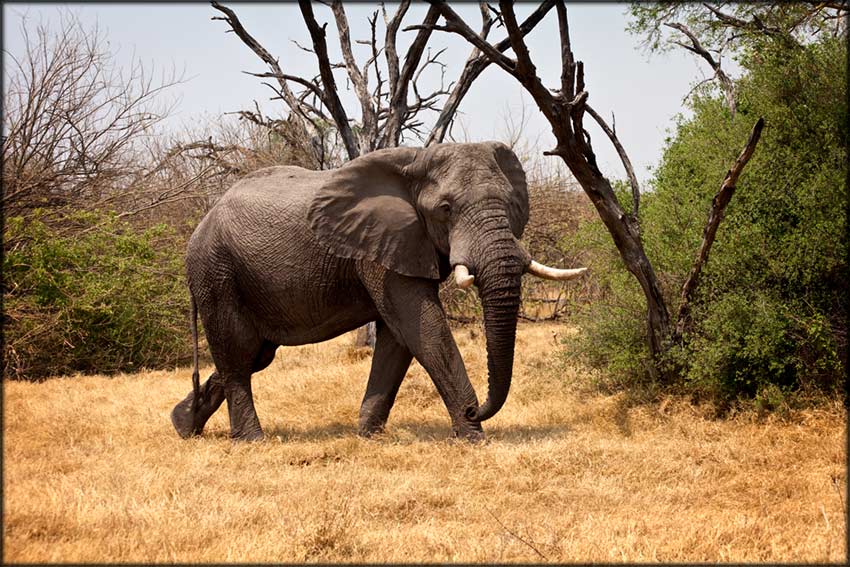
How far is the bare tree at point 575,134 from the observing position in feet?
25.9

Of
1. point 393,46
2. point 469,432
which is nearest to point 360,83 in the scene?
point 393,46

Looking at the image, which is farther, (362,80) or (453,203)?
(362,80)

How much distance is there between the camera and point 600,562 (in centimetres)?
463

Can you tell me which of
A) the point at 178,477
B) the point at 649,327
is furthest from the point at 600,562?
the point at 649,327

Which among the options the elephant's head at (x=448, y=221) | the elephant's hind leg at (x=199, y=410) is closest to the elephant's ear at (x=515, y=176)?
the elephant's head at (x=448, y=221)

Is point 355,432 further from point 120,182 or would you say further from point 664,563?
point 120,182

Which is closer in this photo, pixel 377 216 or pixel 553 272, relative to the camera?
pixel 553 272

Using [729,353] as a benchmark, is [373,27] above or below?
above

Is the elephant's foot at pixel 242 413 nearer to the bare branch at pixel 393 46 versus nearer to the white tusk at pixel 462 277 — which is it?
the white tusk at pixel 462 277

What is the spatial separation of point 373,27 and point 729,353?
856 cm

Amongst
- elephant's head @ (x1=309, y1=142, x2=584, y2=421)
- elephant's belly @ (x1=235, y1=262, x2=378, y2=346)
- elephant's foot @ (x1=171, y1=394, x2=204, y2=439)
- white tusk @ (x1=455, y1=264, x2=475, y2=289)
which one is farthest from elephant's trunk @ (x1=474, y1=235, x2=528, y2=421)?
elephant's foot @ (x1=171, y1=394, x2=204, y2=439)

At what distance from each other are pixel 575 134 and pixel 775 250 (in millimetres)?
2065

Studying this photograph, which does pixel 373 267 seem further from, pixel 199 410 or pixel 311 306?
pixel 199 410

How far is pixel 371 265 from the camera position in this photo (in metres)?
7.65
